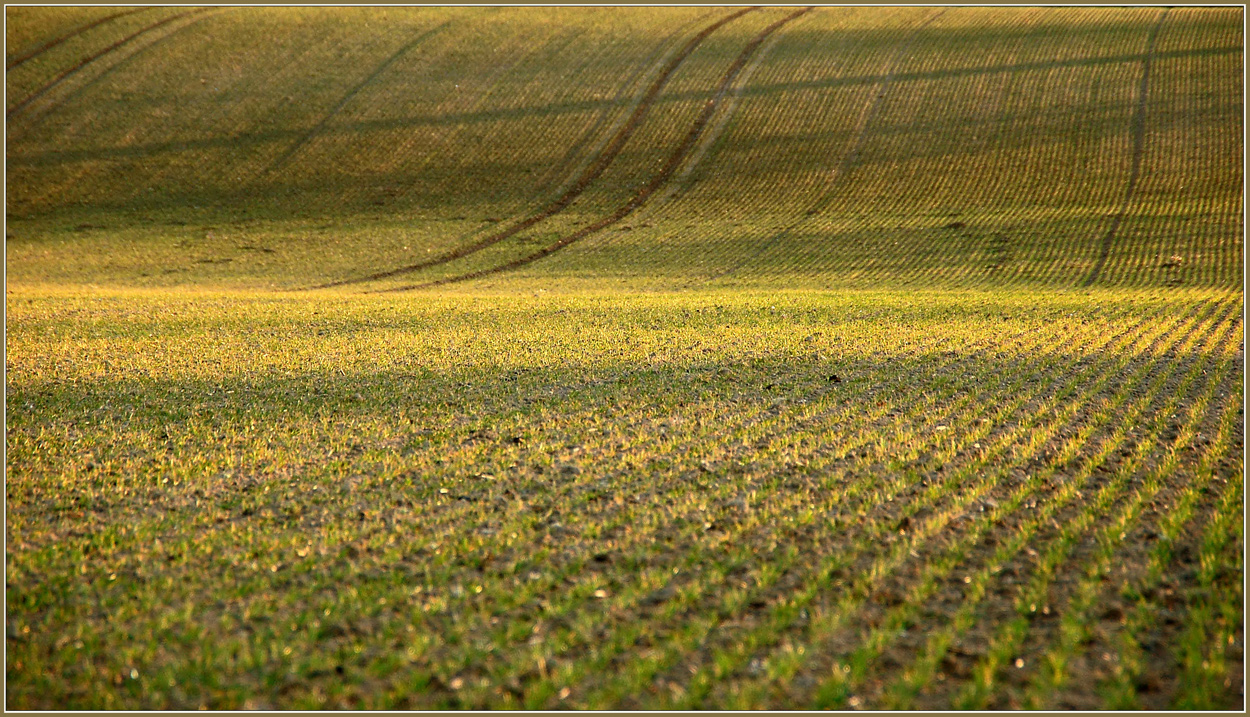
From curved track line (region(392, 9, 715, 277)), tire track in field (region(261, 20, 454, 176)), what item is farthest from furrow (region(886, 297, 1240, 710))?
tire track in field (region(261, 20, 454, 176))

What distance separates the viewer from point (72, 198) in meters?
53.3

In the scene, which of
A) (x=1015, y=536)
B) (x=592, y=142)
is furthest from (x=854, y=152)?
(x=1015, y=536)

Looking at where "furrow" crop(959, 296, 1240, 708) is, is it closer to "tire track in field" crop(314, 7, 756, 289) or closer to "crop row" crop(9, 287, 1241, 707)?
"crop row" crop(9, 287, 1241, 707)

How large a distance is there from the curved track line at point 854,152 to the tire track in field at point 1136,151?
14.7 metres

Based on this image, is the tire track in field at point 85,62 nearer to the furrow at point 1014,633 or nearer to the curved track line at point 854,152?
the curved track line at point 854,152

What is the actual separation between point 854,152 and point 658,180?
13.0 m

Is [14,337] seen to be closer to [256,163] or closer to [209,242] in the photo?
[209,242]

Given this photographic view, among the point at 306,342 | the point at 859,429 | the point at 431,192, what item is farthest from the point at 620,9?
the point at 859,429

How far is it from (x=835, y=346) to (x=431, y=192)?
130 ft

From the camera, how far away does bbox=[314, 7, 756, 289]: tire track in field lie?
41.2 metres

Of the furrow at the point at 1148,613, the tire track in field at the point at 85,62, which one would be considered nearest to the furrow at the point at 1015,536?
the furrow at the point at 1148,613

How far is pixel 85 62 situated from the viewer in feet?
229

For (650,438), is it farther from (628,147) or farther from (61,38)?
(61,38)

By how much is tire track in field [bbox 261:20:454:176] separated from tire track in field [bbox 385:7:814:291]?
24.4 meters
